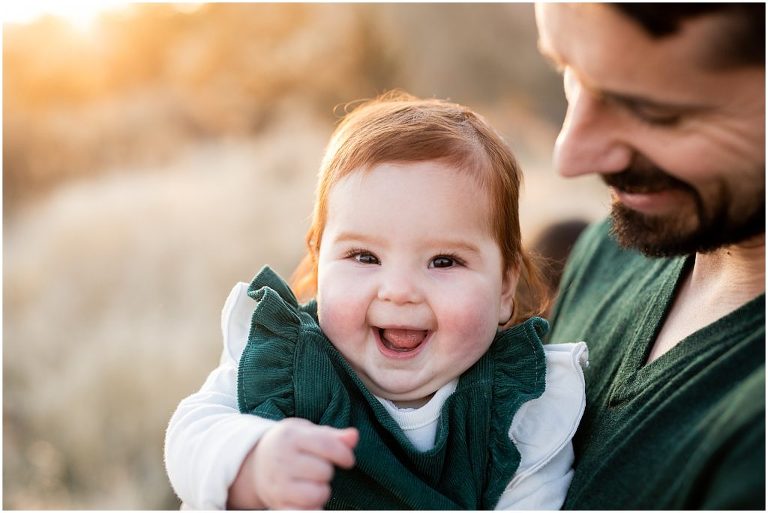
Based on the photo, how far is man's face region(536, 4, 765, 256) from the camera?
4.43 ft

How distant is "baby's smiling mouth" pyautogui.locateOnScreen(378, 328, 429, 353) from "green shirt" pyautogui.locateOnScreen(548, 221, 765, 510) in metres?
0.44

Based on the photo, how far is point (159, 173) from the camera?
25.8ft

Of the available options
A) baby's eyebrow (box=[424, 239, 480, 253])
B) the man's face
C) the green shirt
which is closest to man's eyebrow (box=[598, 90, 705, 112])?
the man's face

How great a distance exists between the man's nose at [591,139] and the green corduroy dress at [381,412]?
472 millimetres

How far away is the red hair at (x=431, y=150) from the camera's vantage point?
1.81 m

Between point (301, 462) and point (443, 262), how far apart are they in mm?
626

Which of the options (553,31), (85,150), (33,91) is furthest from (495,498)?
(33,91)

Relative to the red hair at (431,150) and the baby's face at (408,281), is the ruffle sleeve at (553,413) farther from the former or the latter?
the red hair at (431,150)

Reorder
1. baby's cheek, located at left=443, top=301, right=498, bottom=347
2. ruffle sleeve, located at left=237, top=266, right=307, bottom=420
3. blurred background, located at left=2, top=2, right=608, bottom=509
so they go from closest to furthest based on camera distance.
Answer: ruffle sleeve, located at left=237, top=266, right=307, bottom=420
baby's cheek, located at left=443, top=301, right=498, bottom=347
blurred background, located at left=2, top=2, right=608, bottom=509

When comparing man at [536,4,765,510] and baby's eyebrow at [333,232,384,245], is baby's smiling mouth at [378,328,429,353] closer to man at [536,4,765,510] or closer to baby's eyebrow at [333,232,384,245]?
baby's eyebrow at [333,232,384,245]

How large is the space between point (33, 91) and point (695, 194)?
8.38 metres

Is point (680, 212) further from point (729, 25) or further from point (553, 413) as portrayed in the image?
point (553, 413)

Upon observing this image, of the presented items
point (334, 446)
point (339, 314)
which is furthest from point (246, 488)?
point (339, 314)

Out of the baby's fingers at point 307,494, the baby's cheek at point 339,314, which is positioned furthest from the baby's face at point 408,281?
the baby's fingers at point 307,494
